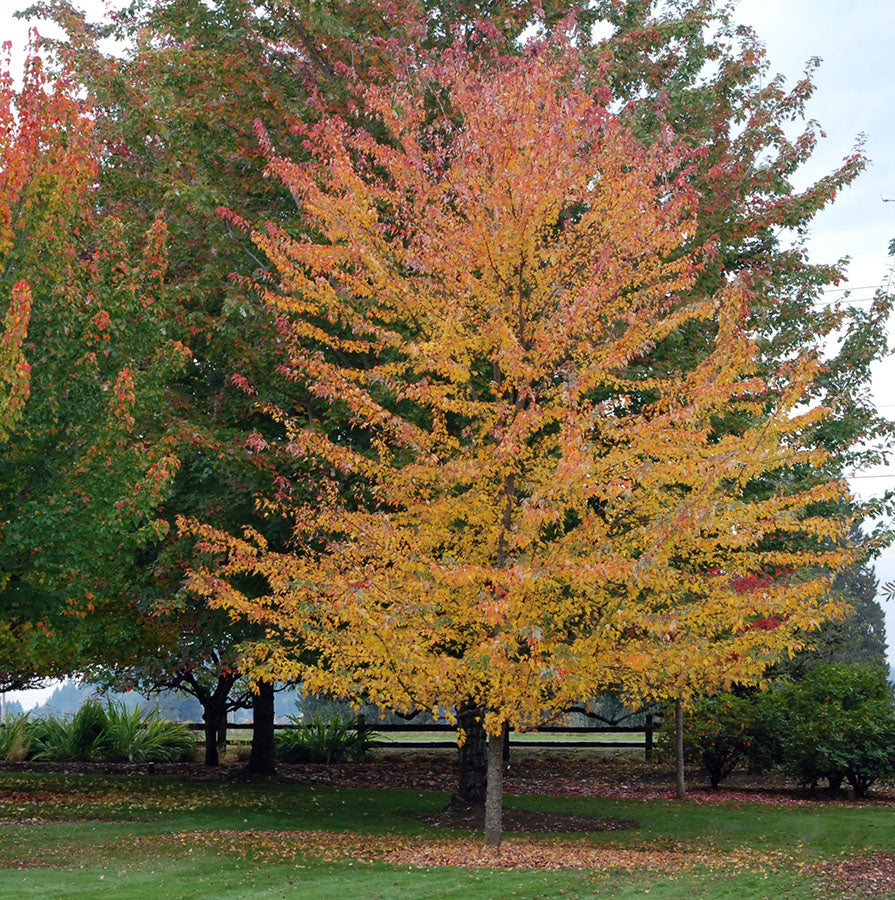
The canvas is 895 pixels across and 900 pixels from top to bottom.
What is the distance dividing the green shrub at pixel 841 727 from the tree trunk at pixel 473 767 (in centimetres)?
620

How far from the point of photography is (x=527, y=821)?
48.9 ft

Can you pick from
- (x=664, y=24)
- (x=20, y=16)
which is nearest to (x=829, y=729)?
(x=664, y=24)

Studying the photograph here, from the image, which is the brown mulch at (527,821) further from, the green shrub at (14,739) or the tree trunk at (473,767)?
the green shrub at (14,739)

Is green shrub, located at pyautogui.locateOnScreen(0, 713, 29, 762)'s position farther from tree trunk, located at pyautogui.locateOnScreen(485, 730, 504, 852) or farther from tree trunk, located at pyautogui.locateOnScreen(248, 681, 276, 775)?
tree trunk, located at pyautogui.locateOnScreen(485, 730, 504, 852)

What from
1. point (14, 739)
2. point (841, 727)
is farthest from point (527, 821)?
point (14, 739)

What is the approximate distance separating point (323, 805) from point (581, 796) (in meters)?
4.79

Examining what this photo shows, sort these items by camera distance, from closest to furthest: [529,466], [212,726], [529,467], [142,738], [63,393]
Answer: [529,466], [529,467], [63,393], [212,726], [142,738]

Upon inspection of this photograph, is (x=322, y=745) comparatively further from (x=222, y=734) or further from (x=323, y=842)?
(x=323, y=842)

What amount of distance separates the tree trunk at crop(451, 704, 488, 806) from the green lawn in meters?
1.03

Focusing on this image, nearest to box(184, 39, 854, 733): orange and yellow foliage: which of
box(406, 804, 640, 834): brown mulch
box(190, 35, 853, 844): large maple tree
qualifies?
box(190, 35, 853, 844): large maple tree

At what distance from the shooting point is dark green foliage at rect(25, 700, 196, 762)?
23.3m

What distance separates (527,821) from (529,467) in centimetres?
626

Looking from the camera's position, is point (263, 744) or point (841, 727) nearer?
point (841, 727)

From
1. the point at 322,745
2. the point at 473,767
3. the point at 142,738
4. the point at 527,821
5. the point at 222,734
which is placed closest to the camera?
the point at 527,821
